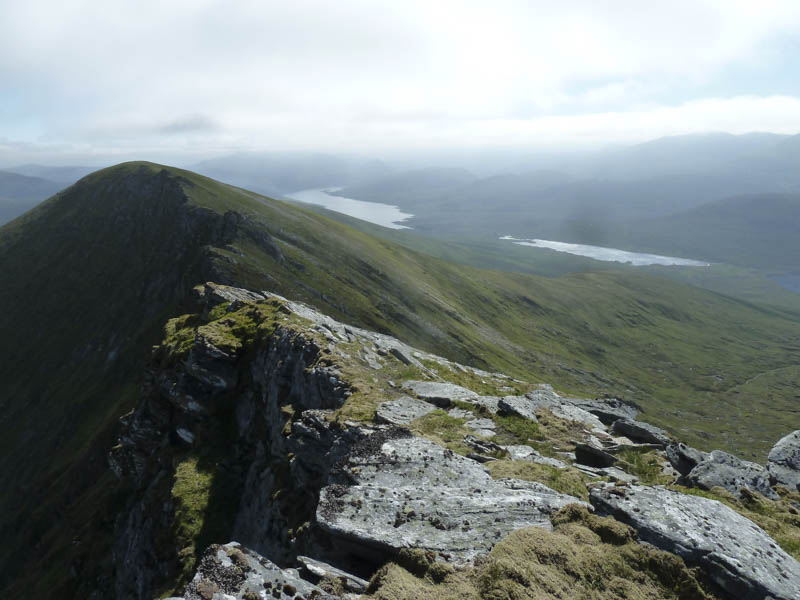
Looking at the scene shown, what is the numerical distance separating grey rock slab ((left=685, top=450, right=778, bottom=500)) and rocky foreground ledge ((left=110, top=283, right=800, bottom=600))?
3.2 inches

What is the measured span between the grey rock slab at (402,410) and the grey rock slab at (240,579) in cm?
1052

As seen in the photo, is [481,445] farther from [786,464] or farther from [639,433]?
[786,464]

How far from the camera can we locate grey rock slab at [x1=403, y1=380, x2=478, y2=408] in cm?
3012

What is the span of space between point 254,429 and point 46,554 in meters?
47.7

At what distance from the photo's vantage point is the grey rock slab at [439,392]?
98.8 feet

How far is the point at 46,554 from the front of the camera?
180ft

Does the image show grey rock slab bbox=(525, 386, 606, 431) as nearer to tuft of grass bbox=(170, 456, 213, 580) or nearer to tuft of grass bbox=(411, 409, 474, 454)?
tuft of grass bbox=(411, 409, 474, 454)

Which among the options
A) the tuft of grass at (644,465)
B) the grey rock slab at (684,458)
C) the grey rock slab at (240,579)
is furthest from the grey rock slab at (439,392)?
the grey rock slab at (240,579)

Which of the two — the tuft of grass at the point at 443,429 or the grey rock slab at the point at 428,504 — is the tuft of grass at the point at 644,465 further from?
the tuft of grass at the point at 443,429

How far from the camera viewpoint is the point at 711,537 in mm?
13992

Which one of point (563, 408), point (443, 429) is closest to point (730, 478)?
point (443, 429)

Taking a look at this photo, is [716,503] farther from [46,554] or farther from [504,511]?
[46,554]

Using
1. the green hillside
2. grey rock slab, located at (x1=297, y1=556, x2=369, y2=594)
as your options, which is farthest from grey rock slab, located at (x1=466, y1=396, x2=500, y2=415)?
the green hillside

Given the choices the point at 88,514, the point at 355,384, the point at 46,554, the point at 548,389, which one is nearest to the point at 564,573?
the point at 355,384
